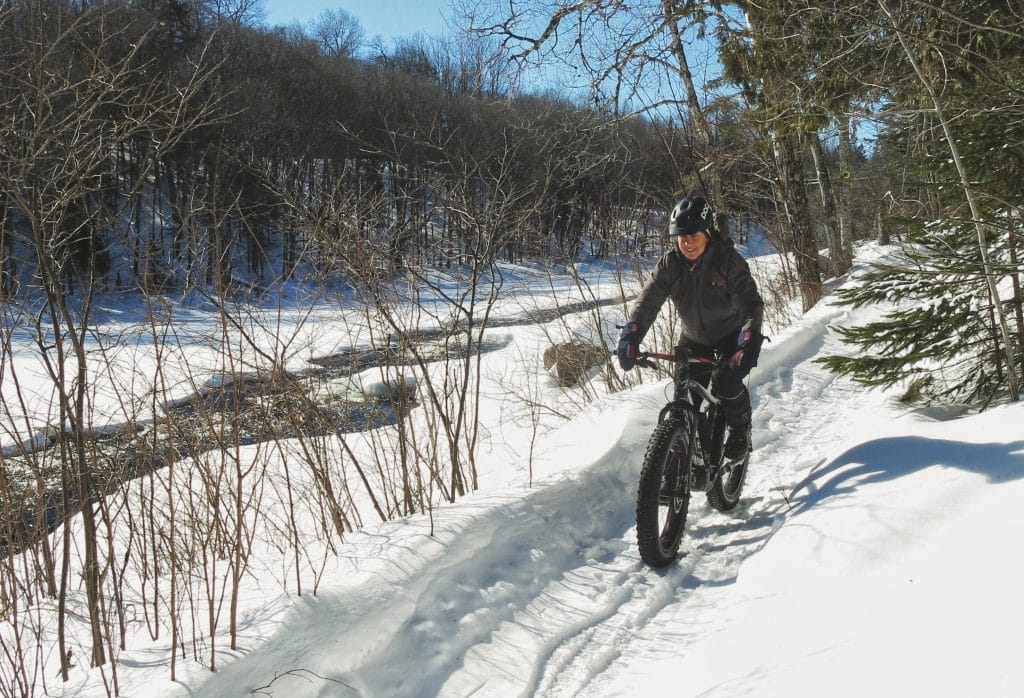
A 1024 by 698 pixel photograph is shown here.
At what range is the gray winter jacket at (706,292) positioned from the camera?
414 cm

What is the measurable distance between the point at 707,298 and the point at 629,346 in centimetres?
67

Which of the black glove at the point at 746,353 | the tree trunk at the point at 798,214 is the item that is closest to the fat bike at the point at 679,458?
the black glove at the point at 746,353

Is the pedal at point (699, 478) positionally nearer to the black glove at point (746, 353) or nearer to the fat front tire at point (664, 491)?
the fat front tire at point (664, 491)

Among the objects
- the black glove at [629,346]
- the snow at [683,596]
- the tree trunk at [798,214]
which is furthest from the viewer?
the tree trunk at [798,214]

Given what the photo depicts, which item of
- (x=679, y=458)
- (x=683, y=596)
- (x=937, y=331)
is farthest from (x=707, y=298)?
(x=937, y=331)

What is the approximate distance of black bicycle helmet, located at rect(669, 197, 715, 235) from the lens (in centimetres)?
396

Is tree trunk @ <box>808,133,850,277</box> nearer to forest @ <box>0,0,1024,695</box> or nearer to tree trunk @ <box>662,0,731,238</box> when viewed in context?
forest @ <box>0,0,1024,695</box>

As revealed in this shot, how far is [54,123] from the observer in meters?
3.46

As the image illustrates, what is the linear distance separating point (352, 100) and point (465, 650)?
35587 mm

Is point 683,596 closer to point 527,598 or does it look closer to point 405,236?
point 527,598

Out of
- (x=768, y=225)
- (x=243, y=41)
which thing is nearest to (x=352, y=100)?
(x=243, y=41)

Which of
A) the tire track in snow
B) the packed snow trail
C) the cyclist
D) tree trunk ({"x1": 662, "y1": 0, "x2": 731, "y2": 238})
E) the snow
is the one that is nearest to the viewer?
the snow

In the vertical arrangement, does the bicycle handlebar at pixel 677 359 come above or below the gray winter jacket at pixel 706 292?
below

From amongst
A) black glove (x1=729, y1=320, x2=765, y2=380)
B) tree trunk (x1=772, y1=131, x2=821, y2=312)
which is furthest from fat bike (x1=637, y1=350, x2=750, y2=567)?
tree trunk (x1=772, y1=131, x2=821, y2=312)
